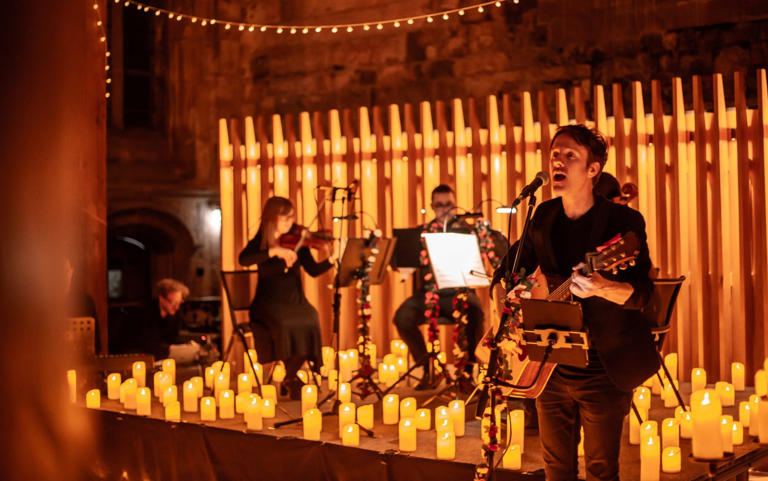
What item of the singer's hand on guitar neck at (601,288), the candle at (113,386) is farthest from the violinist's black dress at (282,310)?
the singer's hand on guitar neck at (601,288)

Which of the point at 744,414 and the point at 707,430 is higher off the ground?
the point at 707,430

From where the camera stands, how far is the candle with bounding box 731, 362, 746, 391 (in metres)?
6.20

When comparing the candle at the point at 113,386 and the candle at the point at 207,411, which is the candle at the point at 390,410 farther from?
the candle at the point at 113,386

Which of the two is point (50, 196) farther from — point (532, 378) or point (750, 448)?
point (750, 448)

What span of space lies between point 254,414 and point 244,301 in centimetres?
144

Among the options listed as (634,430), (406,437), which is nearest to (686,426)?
(634,430)

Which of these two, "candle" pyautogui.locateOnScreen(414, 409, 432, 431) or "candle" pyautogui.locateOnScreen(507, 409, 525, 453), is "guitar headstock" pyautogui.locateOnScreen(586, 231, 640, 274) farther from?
"candle" pyautogui.locateOnScreen(414, 409, 432, 431)

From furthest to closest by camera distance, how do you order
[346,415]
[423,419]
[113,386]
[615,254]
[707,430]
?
1. [113,386]
2. [423,419]
3. [346,415]
4. [707,430]
5. [615,254]

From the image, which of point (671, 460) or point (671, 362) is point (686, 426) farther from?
point (671, 362)

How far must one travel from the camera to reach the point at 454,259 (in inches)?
204

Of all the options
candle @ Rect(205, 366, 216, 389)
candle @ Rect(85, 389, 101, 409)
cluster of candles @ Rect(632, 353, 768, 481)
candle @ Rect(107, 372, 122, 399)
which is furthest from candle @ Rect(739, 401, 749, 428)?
candle @ Rect(107, 372, 122, 399)

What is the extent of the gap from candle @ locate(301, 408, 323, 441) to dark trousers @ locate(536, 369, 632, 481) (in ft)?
6.29

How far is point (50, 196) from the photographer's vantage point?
1494mm

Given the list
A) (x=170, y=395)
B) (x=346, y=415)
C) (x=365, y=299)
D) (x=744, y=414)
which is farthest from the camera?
(x=365, y=299)
